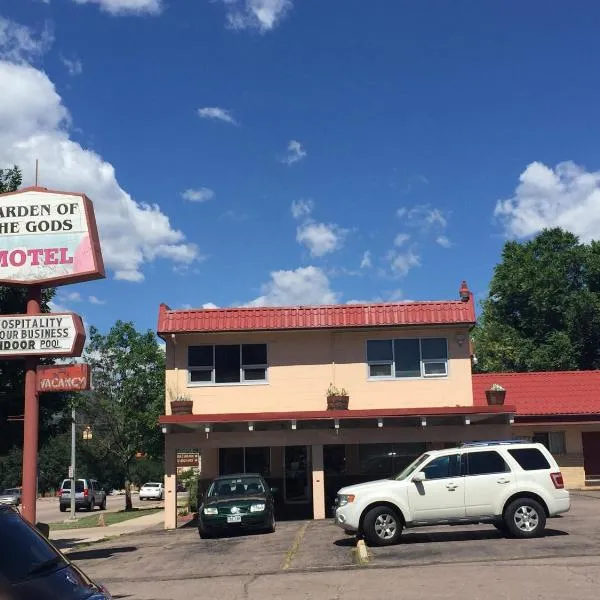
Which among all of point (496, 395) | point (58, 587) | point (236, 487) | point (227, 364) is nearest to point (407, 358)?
point (496, 395)

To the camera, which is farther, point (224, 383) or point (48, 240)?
point (224, 383)

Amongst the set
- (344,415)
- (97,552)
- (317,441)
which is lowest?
(97,552)

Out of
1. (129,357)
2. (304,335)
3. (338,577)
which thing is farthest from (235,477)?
(129,357)

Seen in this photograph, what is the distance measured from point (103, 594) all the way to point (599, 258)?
44.3 m

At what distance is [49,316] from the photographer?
15711mm

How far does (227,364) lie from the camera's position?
23.8m

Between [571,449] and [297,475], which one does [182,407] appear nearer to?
[297,475]

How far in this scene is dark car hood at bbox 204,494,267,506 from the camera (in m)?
17.9

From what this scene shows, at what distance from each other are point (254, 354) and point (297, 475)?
4.77 m

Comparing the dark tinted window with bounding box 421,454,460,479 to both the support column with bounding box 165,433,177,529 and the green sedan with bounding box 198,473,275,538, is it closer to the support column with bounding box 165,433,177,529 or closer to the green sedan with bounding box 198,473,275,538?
the green sedan with bounding box 198,473,275,538

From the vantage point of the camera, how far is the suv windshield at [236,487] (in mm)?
18719

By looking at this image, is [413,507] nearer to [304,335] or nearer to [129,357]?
[304,335]

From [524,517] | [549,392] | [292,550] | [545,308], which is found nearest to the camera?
[524,517]

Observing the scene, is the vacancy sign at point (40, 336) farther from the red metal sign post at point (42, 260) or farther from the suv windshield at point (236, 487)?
the suv windshield at point (236, 487)
